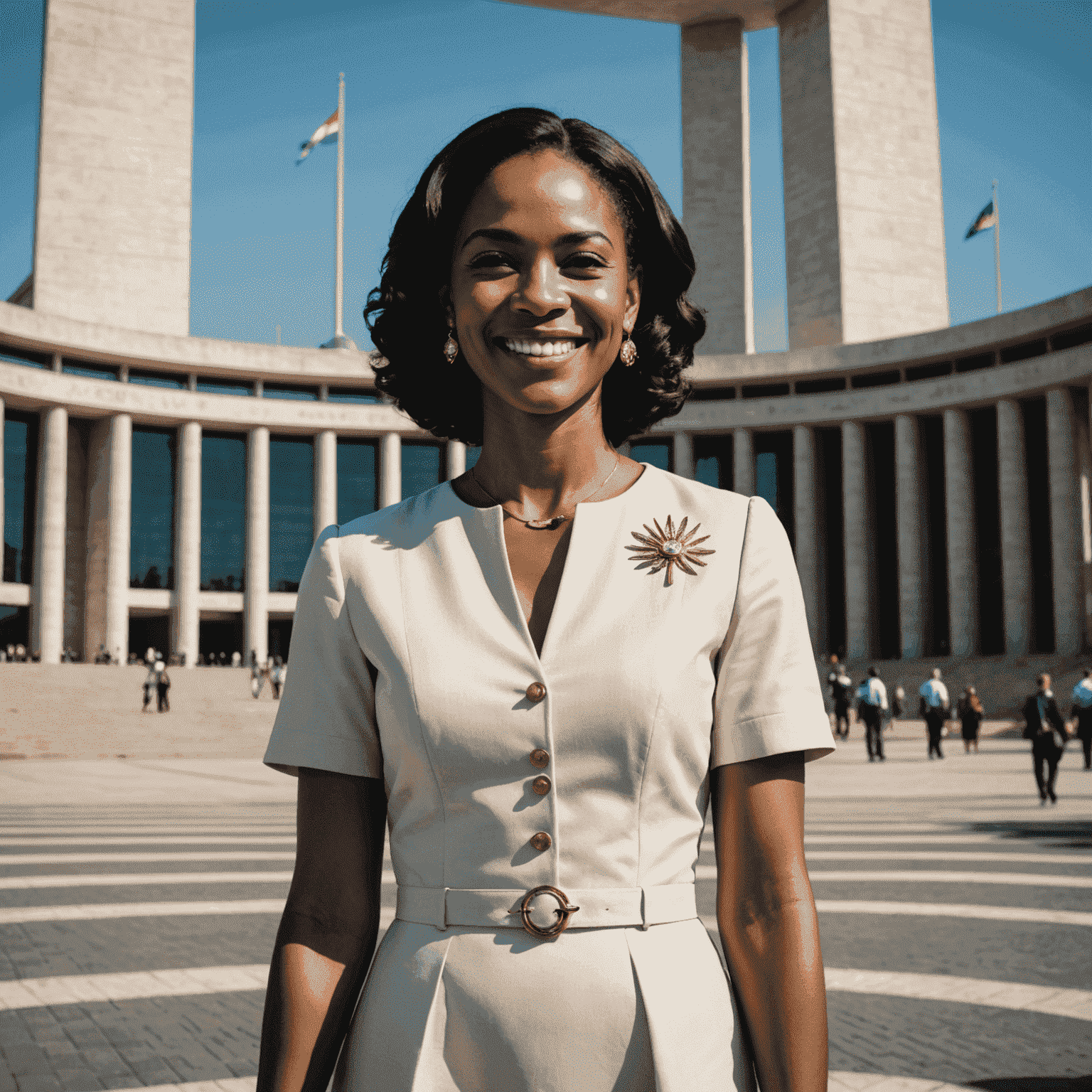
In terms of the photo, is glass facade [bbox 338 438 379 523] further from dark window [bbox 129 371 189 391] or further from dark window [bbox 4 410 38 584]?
dark window [bbox 4 410 38 584]

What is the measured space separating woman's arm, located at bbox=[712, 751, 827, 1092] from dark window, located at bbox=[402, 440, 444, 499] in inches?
2121

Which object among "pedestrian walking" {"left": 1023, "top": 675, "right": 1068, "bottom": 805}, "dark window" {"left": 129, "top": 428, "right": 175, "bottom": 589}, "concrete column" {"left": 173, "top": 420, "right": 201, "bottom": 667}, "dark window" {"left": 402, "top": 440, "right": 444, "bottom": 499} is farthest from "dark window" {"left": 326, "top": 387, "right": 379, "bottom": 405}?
"pedestrian walking" {"left": 1023, "top": 675, "right": 1068, "bottom": 805}

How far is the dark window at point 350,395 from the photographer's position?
53.8 metres

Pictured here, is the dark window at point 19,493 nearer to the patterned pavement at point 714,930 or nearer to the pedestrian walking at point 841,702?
A: the pedestrian walking at point 841,702

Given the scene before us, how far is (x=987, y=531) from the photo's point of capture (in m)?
50.6

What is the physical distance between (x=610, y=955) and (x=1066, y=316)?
153 ft

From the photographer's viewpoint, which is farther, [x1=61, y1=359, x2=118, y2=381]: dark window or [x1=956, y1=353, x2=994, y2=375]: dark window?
[x1=61, y1=359, x2=118, y2=381]: dark window

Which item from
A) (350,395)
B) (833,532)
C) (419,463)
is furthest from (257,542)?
(833,532)

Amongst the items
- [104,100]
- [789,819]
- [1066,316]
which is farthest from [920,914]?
[104,100]

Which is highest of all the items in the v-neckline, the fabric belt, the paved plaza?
the v-neckline

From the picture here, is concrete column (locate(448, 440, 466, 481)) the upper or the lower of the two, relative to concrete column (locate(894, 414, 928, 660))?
upper

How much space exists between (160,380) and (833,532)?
30.4 metres

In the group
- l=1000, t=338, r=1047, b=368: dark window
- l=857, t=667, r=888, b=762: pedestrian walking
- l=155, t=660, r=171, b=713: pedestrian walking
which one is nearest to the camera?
l=857, t=667, r=888, b=762: pedestrian walking

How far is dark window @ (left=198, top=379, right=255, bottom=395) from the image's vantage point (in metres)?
51.7
